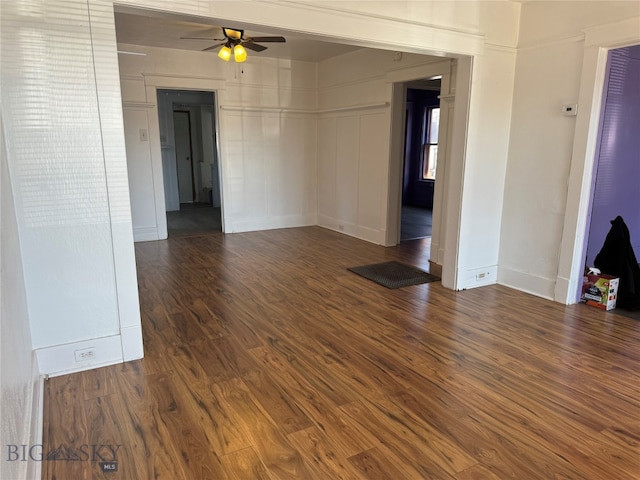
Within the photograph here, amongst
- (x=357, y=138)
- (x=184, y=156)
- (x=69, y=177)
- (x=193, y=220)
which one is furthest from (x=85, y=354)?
(x=184, y=156)

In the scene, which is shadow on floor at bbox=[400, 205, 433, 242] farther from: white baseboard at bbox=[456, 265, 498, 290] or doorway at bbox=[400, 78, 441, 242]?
white baseboard at bbox=[456, 265, 498, 290]

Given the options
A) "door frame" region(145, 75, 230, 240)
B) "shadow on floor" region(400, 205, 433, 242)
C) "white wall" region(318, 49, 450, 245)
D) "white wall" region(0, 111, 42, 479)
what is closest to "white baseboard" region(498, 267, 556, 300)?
"white wall" region(318, 49, 450, 245)

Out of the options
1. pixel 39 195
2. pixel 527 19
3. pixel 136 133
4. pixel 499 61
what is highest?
pixel 527 19

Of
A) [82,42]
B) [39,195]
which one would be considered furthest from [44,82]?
[39,195]

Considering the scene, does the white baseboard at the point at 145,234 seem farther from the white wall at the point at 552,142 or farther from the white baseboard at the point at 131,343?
the white wall at the point at 552,142

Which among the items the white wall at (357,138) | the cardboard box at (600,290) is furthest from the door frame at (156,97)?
the cardboard box at (600,290)

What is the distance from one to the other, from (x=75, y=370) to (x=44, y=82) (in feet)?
5.57

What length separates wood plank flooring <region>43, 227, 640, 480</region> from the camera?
1921mm

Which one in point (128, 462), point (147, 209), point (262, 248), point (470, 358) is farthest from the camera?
point (147, 209)

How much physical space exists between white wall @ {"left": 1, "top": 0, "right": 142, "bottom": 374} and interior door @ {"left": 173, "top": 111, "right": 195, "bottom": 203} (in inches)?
314

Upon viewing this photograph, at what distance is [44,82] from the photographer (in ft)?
7.57

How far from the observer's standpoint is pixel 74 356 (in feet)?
8.67

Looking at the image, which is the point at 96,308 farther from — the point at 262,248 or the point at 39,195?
the point at 262,248

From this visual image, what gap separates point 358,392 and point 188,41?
16.7 feet
